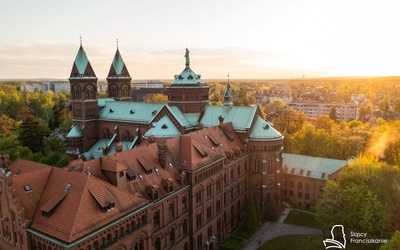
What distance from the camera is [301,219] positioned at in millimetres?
61188

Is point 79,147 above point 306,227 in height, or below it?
above

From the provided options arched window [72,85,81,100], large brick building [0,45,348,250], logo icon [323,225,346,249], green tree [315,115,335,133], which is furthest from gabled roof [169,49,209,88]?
green tree [315,115,335,133]

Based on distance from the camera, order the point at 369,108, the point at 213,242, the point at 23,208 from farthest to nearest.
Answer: the point at 369,108 < the point at 213,242 < the point at 23,208

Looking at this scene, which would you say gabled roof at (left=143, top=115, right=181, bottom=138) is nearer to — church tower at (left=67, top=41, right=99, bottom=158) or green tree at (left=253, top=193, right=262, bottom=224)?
green tree at (left=253, top=193, right=262, bottom=224)

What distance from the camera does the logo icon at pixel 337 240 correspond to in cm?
4962

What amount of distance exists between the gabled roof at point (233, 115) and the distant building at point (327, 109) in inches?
4511

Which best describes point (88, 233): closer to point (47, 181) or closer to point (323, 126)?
point (47, 181)

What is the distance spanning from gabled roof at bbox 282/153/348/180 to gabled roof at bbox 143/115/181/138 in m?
24.5

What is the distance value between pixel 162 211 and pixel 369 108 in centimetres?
15587

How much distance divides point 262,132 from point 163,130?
19444 mm

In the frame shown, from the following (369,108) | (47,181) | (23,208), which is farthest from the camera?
(369,108)

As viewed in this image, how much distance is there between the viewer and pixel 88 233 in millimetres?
28797

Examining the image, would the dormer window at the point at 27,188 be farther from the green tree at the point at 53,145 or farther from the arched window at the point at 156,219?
the green tree at the point at 53,145

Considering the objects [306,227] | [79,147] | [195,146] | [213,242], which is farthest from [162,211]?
[79,147]
